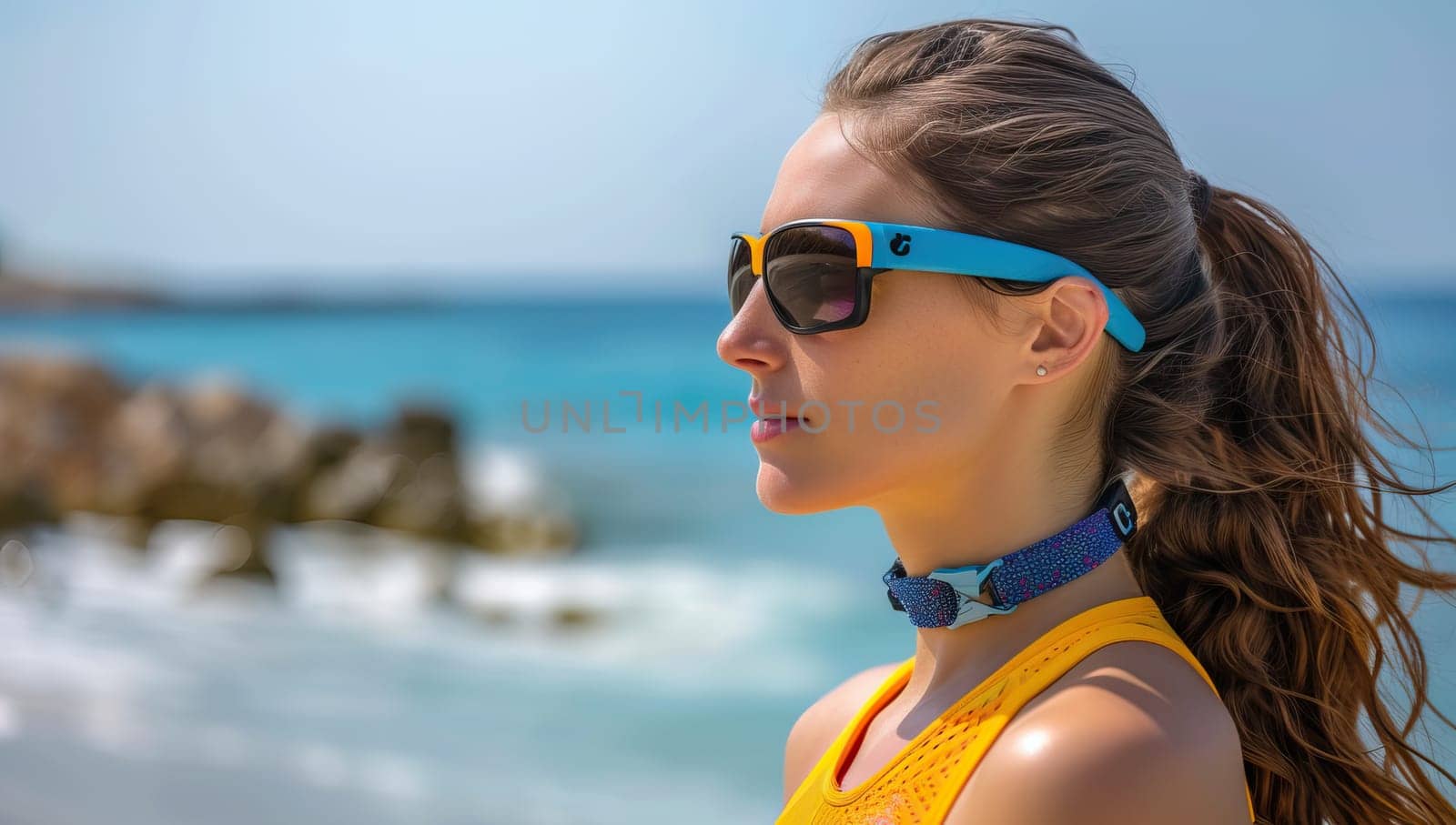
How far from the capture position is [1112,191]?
1.30 m

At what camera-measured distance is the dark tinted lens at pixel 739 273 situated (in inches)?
57.7

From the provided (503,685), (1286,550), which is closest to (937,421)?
(1286,550)

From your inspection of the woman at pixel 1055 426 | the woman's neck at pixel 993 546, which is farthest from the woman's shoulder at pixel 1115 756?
the woman's neck at pixel 993 546

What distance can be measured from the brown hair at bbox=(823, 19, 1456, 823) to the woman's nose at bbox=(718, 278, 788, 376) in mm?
216

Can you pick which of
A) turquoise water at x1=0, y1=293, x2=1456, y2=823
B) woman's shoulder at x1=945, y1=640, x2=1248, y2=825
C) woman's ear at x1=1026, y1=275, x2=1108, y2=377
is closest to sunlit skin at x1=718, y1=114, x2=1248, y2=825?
woman's ear at x1=1026, y1=275, x2=1108, y2=377

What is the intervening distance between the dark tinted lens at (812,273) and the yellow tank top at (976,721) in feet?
1.36

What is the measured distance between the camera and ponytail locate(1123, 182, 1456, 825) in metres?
1.40

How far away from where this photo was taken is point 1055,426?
1.35m

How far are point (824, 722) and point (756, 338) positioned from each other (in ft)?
1.82

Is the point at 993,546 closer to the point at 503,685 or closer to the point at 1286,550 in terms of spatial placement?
the point at 1286,550

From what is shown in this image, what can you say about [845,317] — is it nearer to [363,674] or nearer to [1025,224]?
[1025,224]

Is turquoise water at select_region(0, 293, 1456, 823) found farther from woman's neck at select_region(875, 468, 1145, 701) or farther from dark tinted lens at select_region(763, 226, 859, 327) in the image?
dark tinted lens at select_region(763, 226, 859, 327)

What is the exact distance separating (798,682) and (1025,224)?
20.2 ft

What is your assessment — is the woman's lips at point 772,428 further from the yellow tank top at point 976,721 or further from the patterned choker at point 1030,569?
the yellow tank top at point 976,721
